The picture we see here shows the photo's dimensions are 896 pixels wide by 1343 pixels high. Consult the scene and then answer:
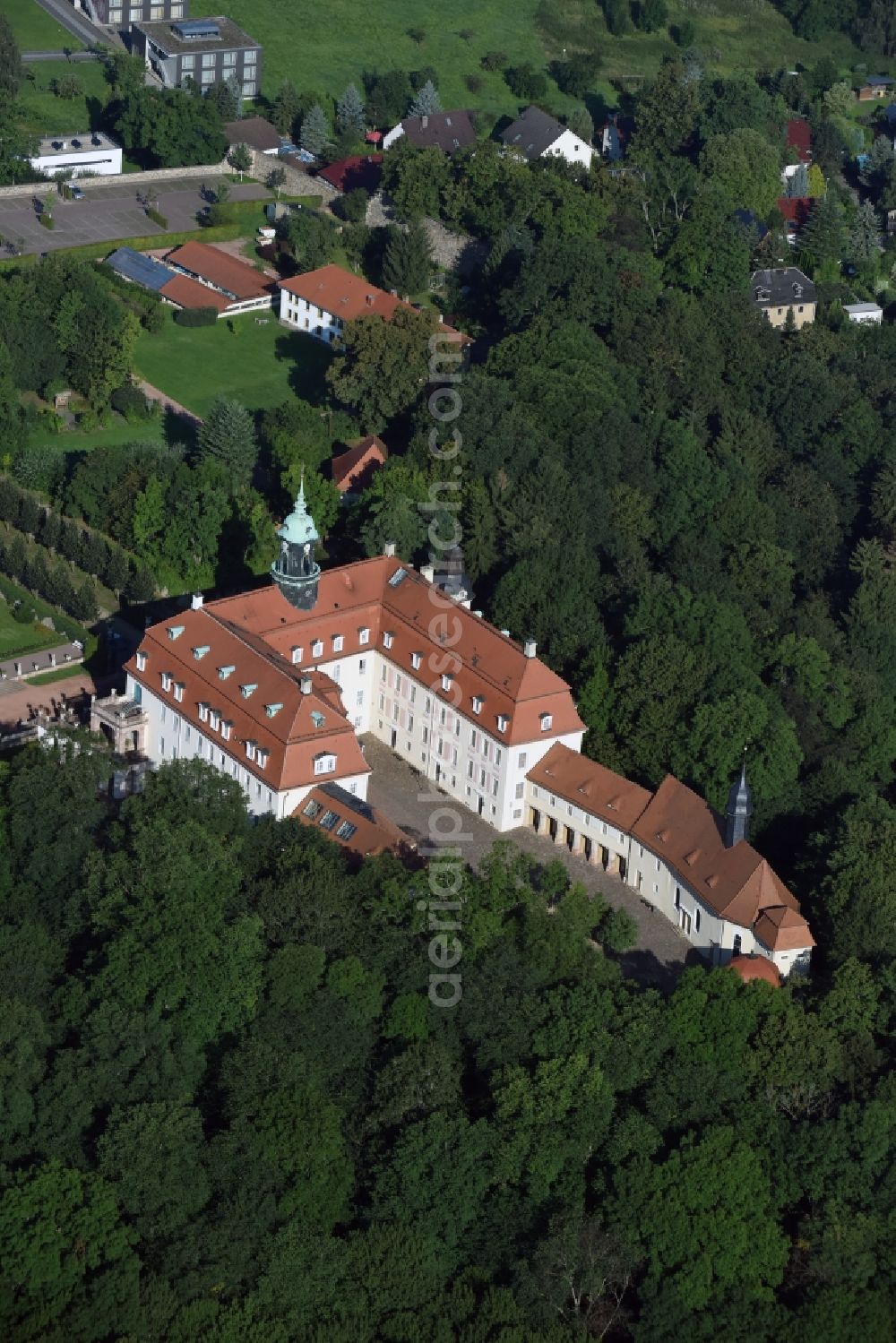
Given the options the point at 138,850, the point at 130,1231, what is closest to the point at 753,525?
the point at 138,850

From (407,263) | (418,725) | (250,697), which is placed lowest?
(418,725)

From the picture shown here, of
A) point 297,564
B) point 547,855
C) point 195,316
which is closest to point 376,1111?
point 547,855

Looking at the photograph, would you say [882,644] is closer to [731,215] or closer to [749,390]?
[749,390]

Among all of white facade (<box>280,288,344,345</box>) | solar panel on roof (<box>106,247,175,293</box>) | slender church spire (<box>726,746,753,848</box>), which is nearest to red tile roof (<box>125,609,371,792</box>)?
slender church spire (<box>726,746,753,848</box>)

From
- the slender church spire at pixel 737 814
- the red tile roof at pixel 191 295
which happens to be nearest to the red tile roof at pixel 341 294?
the red tile roof at pixel 191 295

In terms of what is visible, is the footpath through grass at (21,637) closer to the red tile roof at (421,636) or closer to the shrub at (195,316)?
the red tile roof at (421,636)

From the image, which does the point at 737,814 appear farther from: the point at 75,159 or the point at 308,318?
the point at 75,159
